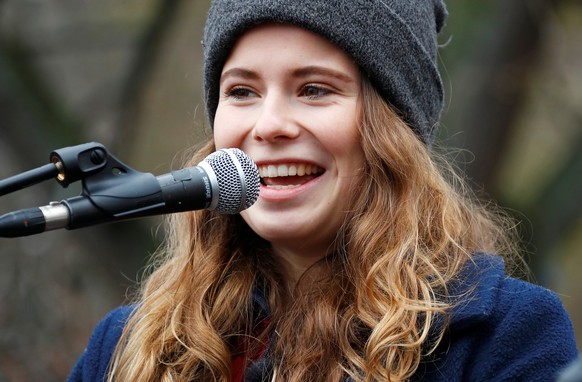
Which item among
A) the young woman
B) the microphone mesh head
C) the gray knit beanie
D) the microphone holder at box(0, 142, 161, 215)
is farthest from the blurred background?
the microphone holder at box(0, 142, 161, 215)

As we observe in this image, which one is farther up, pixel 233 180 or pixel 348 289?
pixel 233 180

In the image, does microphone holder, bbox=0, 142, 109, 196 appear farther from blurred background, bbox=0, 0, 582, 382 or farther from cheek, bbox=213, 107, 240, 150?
blurred background, bbox=0, 0, 582, 382

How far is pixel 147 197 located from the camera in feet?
7.48

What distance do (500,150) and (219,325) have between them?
453 centimetres

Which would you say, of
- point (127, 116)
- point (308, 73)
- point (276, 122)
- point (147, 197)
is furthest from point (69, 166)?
point (127, 116)

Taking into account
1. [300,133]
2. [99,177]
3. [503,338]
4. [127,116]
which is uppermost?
[99,177]

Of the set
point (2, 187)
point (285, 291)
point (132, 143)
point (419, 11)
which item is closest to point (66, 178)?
point (2, 187)

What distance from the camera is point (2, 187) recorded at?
83.6 inches

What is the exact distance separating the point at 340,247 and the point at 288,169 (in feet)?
0.86

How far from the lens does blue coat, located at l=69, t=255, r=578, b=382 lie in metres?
2.73

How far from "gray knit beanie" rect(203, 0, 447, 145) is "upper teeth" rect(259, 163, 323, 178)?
0.99 ft

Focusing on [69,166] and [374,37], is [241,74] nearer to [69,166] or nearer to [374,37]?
[374,37]

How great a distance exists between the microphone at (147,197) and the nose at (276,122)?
40cm

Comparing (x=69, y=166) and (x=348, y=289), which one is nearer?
(x=69, y=166)
